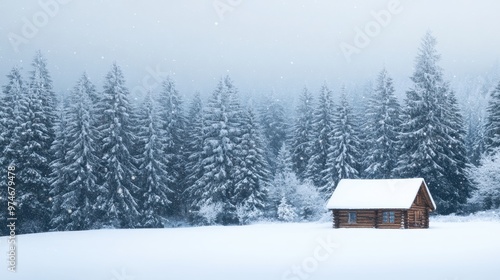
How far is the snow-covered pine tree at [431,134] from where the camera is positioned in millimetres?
56062

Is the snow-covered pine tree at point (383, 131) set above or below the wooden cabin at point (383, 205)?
above

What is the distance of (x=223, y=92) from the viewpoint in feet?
200

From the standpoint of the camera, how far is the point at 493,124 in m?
58.9

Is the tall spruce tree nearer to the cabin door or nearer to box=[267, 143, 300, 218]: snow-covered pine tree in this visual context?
box=[267, 143, 300, 218]: snow-covered pine tree

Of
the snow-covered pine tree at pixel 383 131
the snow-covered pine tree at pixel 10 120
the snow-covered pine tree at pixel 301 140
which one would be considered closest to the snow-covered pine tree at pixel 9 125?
the snow-covered pine tree at pixel 10 120

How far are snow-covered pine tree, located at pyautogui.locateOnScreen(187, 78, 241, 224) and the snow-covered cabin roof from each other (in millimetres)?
13692

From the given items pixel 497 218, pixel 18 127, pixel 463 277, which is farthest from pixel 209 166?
pixel 463 277

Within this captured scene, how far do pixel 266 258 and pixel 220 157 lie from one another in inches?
1356

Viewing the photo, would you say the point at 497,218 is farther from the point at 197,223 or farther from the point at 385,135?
the point at 197,223

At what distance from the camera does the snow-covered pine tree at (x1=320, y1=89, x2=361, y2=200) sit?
61.9 metres

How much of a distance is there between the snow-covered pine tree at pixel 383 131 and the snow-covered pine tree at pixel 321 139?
4.52m

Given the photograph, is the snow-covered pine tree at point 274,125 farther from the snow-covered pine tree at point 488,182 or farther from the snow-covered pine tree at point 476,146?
the snow-covered pine tree at point 488,182

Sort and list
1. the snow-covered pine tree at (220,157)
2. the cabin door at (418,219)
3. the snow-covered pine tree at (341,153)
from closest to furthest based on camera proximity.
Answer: the cabin door at (418,219)
the snow-covered pine tree at (220,157)
the snow-covered pine tree at (341,153)

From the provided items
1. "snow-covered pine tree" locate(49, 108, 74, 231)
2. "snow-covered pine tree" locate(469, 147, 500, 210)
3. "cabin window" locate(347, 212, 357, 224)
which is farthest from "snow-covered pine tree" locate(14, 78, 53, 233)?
"snow-covered pine tree" locate(469, 147, 500, 210)
